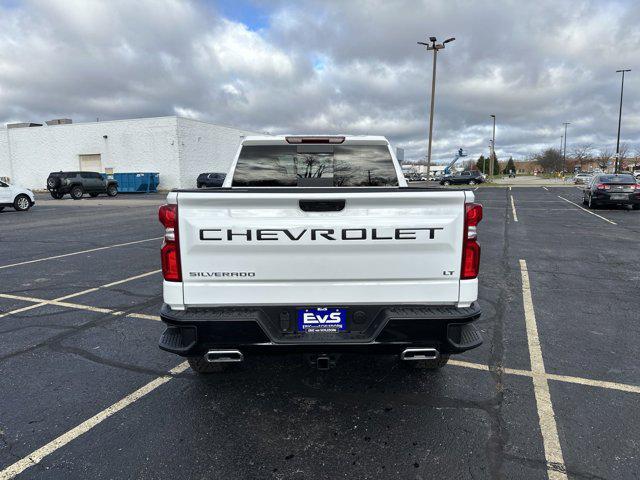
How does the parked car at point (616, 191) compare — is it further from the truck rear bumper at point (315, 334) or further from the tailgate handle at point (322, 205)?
the tailgate handle at point (322, 205)

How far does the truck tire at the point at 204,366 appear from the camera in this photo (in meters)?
→ 3.42

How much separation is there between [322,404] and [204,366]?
101 cm

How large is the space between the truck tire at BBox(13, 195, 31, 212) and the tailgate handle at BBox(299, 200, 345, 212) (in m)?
22.4

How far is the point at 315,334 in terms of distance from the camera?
2773 mm

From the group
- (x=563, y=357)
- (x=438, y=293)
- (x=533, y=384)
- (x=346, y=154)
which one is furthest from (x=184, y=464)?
(x=563, y=357)

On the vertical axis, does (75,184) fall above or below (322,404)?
above

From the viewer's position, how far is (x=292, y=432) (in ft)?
9.41

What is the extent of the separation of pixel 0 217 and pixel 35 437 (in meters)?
18.6

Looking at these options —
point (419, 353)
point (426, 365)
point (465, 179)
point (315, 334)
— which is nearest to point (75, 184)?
point (426, 365)

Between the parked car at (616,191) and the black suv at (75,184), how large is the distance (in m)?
31.2

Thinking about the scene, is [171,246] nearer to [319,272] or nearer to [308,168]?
[319,272]

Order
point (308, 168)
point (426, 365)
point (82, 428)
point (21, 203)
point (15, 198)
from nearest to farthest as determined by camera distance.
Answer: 1. point (82, 428)
2. point (426, 365)
3. point (308, 168)
4. point (15, 198)
5. point (21, 203)

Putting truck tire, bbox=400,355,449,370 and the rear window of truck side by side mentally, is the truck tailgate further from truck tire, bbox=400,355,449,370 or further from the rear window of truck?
the rear window of truck

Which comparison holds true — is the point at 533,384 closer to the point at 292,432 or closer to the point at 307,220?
the point at 292,432
